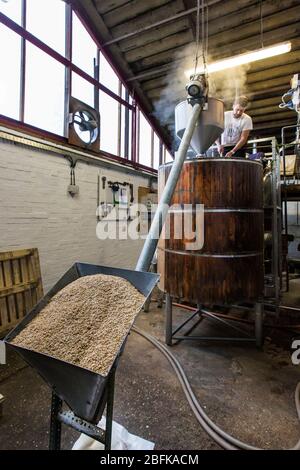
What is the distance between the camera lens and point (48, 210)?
331 centimetres

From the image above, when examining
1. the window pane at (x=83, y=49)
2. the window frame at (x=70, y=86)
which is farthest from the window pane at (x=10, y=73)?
the window pane at (x=83, y=49)

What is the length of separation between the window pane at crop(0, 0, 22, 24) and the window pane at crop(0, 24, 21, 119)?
0.17m

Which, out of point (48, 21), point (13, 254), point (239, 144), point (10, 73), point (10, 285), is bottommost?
point (10, 285)

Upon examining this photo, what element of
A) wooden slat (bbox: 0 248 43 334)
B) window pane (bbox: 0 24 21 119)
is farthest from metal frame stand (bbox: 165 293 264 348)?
window pane (bbox: 0 24 21 119)

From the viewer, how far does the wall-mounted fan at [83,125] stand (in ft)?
12.1

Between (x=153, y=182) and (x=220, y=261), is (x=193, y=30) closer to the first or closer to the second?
(x=153, y=182)

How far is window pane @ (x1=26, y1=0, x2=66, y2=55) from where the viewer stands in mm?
3275

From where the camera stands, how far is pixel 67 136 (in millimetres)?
3652

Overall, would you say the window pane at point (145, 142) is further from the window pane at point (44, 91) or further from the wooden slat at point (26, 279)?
the wooden slat at point (26, 279)

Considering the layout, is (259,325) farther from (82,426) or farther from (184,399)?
(82,426)

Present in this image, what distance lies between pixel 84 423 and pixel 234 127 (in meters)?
3.52

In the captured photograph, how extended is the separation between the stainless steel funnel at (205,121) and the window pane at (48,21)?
2425mm

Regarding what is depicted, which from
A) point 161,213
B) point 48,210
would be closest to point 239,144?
point 161,213

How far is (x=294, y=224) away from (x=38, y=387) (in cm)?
596
